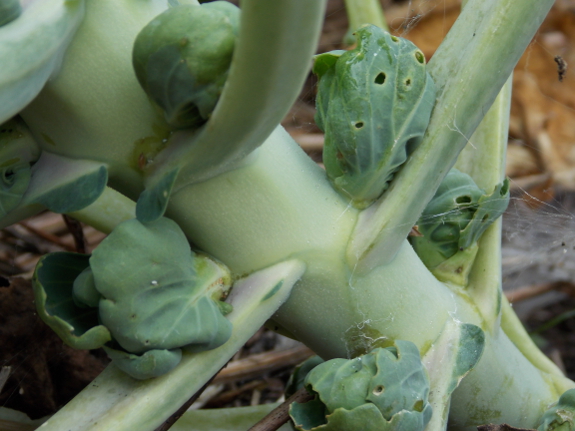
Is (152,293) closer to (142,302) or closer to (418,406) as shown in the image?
(142,302)

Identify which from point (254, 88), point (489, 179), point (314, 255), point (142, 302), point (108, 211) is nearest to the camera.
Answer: point (254, 88)

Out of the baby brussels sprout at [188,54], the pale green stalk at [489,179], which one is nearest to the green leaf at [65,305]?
the baby brussels sprout at [188,54]

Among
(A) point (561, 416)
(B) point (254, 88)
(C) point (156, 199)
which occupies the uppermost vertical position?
(B) point (254, 88)

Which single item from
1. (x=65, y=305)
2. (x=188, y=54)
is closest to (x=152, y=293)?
(x=65, y=305)

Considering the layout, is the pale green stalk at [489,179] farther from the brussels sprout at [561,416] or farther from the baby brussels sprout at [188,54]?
the baby brussels sprout at [188,54]

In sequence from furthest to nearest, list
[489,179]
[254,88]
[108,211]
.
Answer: [489,179] → [108,211] → [254,88]

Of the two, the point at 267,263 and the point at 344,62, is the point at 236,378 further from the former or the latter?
the point at 344,62

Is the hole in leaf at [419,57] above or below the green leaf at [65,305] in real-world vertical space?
above

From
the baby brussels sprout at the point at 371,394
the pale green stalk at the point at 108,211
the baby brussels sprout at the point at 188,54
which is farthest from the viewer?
the pale green stalk at the point at 108,211

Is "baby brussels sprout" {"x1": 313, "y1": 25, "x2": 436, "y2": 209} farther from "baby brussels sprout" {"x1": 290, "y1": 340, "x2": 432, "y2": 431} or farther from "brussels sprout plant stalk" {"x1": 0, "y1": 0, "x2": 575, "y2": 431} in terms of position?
"baby brussels sprout" {"x1": 290, "y1": 340, "x2": 432, "y2": 431}
